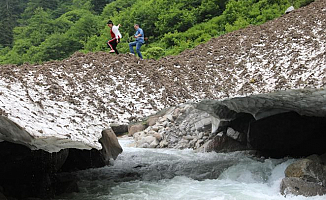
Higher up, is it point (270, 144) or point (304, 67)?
point (304, 67)

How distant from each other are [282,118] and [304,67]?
3.12m

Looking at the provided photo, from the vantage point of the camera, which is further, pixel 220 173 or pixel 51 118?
pixel 220 173

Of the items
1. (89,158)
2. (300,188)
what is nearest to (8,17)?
(89,158)

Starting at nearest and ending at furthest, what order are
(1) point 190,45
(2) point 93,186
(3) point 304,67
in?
(3) point 304,67 < (2) point 93,186 < (1) point 190,45

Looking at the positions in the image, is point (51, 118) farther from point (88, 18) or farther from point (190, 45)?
point (88, 18)

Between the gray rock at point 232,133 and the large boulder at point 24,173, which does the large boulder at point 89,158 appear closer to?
the large boulder at point 24,173

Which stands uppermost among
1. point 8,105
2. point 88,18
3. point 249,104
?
point 88,18

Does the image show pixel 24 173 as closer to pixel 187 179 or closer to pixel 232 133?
pixel 187 179

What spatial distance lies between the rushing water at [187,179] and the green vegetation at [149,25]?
30.6 ft

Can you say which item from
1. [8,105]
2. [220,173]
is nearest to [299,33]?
[220,173]

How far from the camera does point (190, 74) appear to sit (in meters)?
8.09

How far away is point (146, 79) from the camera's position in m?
7.59

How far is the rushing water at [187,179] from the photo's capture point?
7.13 meters

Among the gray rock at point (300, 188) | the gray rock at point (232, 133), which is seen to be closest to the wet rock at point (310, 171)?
the gray rock at point (300, 188)
